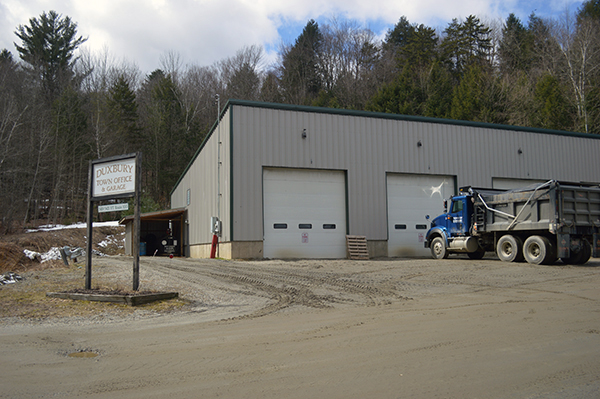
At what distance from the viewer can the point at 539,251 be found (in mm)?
16500

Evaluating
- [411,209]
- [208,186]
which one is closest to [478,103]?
[411,209]

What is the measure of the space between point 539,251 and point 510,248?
1285mm

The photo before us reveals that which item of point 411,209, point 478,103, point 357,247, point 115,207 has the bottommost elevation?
point 357,247

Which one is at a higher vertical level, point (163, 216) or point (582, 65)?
point (582, 65)

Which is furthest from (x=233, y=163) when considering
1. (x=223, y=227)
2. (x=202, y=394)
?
(x=202, y=394)

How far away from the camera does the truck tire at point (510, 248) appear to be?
17312 mm

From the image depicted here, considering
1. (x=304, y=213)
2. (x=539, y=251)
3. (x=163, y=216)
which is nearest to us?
(x=539, y=251)

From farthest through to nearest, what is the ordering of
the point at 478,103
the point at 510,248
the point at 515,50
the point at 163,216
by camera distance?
the point at 515,50 → the point at 478,103 → the point at 163,216 → the point at 510,248

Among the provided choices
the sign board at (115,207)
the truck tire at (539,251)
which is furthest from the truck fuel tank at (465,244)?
the sign board at (115,207)

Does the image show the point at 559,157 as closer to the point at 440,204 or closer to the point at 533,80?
the point at 440,204

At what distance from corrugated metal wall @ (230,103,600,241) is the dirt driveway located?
10.9 meters

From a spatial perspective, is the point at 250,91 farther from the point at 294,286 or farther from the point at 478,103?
the point at 294,286

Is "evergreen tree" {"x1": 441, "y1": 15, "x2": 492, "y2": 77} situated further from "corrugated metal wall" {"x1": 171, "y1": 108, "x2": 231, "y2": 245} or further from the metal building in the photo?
"corrugated metal wall" {"x1": 171, "y1": 108, "x2": 231, "y2": 245}

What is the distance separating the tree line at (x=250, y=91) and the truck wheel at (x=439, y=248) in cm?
2082
